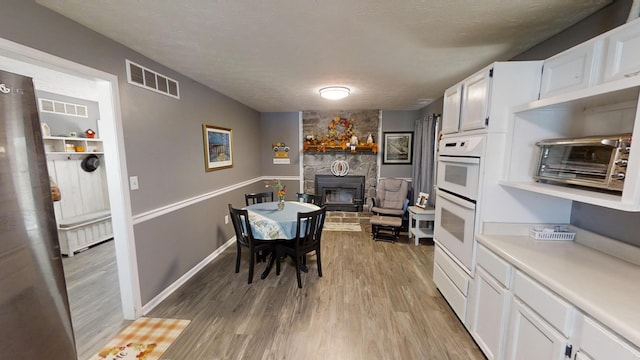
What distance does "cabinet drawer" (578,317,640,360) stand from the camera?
0.87m

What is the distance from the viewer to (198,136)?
308 centimetres

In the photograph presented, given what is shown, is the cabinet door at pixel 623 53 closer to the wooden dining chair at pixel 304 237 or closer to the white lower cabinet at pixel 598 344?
the white lower cabinet at pixel 598 344

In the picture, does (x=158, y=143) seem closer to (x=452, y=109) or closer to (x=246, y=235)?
(x=246, y=235)

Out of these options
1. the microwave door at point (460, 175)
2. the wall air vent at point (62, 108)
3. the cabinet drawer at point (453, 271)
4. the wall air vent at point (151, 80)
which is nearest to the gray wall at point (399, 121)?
the microwave door at point (460, 175)

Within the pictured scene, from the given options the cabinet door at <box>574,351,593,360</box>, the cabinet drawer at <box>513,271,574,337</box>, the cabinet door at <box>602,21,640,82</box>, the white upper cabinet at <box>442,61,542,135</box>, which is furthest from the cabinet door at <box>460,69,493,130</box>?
the cabinet door at <box>574,351,593,360</box>

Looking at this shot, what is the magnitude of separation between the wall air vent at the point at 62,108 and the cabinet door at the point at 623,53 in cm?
606

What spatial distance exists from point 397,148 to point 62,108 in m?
6.14

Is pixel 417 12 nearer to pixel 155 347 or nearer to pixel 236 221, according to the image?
pixel 236 221

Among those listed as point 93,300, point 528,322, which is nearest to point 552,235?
point 528,322

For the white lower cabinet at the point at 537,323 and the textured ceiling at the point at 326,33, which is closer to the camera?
the white lower cabinet at the point at 537,323

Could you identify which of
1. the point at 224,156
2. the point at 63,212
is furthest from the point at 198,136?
the point at 63,212

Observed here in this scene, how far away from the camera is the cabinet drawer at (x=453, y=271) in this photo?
198 cm

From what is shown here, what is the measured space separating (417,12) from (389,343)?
7.96 ft

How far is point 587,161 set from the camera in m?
1.36
